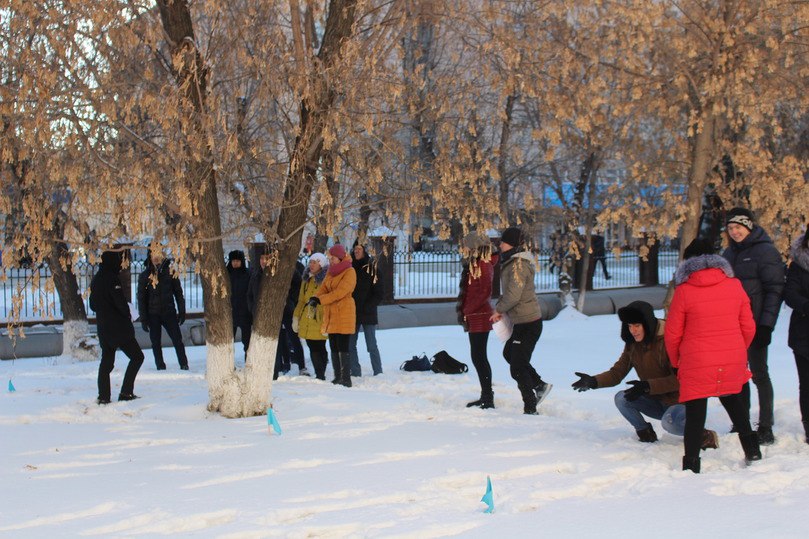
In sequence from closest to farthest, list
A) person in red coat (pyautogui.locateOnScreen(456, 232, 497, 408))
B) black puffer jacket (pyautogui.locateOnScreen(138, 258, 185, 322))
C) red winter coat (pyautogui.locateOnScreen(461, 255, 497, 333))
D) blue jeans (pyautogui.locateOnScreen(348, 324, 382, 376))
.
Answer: person in red coat (pyautogui.locateOnScreen(456, 232, 497, 408))
red winter coat (pyautogui.locateOnScreen(461, 255, 497, 333))
blue jeans (pyautogui.locateOnScreen(348, 324, 382, 376))
black puffer jacket (pyautogui.locateOnScreen(138, 258, 185, 322))

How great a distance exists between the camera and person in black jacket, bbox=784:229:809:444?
289 inches

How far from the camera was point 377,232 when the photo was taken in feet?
61.5

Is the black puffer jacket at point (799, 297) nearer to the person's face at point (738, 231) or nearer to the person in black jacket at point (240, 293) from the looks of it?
the person's face at point (738, 231)

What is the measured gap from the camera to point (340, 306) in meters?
11.6

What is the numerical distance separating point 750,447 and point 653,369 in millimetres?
978

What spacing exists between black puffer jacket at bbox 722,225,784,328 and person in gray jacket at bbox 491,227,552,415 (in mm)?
2158

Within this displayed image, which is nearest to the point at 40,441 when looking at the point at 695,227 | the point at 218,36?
the point at 218,36

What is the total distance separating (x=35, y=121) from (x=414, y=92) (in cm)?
369

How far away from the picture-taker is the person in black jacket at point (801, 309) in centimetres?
735

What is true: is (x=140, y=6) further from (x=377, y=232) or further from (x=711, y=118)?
(x=377, y=232)

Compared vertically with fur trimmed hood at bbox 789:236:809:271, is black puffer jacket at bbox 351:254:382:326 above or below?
below

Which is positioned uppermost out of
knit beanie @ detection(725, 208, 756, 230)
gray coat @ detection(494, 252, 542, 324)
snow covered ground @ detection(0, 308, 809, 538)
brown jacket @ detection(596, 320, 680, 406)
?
knit beanie @ detection(725, 208, 756, 230)

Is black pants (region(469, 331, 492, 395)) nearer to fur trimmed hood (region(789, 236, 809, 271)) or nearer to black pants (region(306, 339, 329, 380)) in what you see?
black pants (region(306, 339, 329, 380))

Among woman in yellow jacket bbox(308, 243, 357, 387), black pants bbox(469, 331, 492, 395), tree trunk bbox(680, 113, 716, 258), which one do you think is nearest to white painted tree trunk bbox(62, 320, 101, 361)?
woman in yellow jacket bbox(308, 243, 357, 387)
